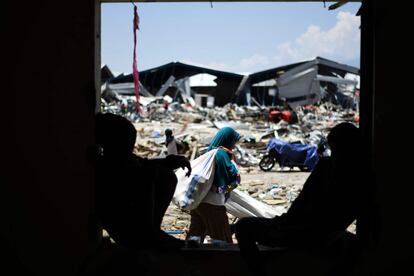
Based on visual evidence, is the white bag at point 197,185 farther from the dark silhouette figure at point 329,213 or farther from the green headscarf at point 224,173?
the dark silhouette figure at point 329,213

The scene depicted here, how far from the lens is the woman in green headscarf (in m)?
5.04

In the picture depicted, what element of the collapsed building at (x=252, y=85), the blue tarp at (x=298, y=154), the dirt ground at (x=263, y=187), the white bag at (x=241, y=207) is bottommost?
the dirt ground at (x=263, y=187)

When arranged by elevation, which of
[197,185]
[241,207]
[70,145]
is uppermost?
[70,145]

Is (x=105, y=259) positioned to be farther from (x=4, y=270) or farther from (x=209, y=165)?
(x=209, y=165)

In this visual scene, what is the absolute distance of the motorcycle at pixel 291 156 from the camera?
13.7 m

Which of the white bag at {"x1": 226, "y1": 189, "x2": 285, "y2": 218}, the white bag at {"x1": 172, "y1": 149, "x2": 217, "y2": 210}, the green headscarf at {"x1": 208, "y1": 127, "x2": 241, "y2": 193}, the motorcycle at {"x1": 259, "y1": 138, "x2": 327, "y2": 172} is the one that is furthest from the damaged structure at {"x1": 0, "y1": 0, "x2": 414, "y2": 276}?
the motorcycle at {"x1": 259, "y1": 138, "x2": 327, "y2": 172}

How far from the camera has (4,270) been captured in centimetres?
301

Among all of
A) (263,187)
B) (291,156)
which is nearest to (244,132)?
(291,156)

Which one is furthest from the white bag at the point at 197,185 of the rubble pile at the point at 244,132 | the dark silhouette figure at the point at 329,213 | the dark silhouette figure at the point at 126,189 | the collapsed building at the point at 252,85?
the collapsed building at the point at 252,85

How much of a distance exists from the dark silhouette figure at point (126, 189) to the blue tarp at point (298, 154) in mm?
10947

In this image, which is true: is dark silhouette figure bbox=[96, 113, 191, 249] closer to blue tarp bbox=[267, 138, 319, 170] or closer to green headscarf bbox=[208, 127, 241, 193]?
green headscarf bbox=[208, 127, 241, 193]

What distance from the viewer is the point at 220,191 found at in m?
5.03

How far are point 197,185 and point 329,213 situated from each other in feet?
7.21

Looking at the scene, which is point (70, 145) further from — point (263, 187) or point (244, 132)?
point (244, 132)
